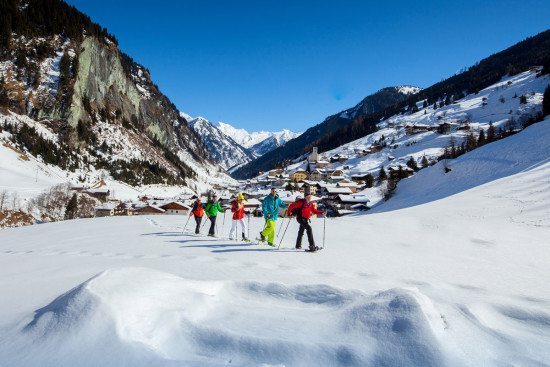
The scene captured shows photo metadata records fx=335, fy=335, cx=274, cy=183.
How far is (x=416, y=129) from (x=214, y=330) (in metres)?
157

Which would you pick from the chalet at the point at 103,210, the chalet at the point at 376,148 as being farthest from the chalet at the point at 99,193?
the chalet at the point at 376,148

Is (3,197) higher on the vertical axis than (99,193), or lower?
lower

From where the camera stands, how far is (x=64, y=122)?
365 ft

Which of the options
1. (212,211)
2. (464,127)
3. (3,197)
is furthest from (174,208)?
(464,127)

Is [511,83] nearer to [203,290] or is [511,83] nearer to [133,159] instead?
[133,159]

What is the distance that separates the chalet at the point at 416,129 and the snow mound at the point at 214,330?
499 feet

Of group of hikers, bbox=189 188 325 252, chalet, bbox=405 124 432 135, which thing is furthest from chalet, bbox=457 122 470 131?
group of hikers, bbox=189 188 325 252

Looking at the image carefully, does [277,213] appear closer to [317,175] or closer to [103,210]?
[103,210]

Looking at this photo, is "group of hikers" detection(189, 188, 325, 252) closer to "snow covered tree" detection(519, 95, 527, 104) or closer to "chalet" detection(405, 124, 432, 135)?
"chalet" detection(405, 124, 432, 135)

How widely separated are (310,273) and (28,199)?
241 feet

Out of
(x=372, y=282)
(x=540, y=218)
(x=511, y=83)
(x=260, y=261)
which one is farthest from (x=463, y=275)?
(x=511, y=83)

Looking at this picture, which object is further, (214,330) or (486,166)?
(486,166)

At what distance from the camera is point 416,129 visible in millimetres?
145500

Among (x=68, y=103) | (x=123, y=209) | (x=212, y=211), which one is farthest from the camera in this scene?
(x=68, y=103)
